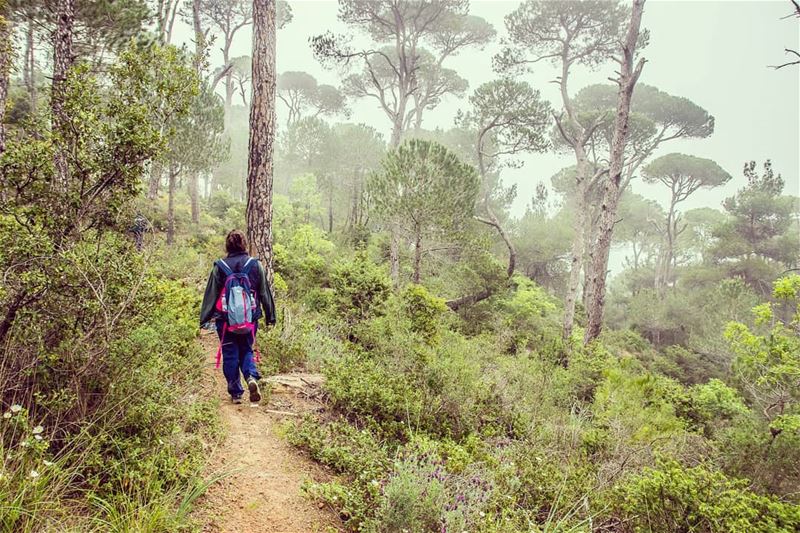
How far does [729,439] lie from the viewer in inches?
209

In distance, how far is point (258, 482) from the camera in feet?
9.29

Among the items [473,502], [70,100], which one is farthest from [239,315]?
[473,502]

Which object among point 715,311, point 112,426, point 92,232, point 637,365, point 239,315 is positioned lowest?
point 637,365

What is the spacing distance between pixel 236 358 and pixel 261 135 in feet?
12.7

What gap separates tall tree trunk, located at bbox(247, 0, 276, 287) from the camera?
20.8ft

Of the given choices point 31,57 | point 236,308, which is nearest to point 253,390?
point 236,308

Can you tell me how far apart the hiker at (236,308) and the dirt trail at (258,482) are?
328 mm

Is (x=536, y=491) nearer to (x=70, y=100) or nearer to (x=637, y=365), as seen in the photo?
(x=70, y=100)

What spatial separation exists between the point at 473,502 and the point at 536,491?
0.82 meters

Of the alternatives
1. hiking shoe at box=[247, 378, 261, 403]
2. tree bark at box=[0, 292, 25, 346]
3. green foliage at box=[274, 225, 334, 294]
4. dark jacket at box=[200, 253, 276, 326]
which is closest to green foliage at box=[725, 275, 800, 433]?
hiking shoe at box=[247, 378, 261, 403]

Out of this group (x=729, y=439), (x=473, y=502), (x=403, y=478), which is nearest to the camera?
(x=403, y=478)

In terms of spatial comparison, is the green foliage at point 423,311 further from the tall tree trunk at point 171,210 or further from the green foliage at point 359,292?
the tall tree trunk at point 171,210

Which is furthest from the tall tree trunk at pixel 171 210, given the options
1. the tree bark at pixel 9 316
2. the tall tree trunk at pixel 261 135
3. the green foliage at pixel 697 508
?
the green foliage at pixel 697 508

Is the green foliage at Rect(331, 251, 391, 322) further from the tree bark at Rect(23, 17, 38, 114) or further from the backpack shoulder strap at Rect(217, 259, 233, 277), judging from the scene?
the tree bark at Rect(23, 17, 38, 114)
